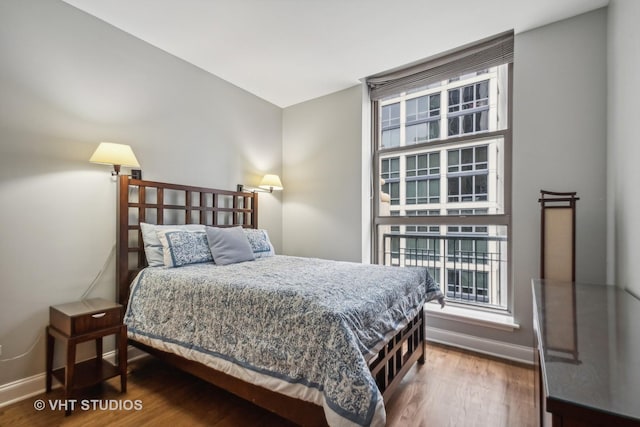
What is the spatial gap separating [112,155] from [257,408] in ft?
6.50

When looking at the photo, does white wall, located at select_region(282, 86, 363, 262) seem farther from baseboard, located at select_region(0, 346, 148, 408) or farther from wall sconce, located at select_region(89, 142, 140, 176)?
baseboard, located at select_region(0, 346, 148, 408)

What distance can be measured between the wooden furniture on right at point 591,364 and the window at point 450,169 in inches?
62.9

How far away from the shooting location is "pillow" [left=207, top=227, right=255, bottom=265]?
2.46m

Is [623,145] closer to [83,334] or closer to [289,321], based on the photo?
[289,321]

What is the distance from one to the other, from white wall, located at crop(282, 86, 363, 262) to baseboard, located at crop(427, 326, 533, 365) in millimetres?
1107

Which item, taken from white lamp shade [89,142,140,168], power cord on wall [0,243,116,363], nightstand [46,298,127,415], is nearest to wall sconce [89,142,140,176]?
white lamp shade [89,142,140,168]

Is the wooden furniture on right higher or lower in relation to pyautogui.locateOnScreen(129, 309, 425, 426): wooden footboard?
higher

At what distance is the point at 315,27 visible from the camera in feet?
7.97

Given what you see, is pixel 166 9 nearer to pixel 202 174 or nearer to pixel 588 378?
pixel 202 174

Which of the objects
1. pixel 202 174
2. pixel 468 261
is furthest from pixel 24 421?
pixel 468 261

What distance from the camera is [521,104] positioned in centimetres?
247

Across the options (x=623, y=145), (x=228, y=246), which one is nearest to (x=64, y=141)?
(x=228, y=246)

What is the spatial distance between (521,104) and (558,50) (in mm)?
449

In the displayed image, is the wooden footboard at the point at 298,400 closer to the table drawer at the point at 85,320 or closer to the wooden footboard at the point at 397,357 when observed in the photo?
the wooden footboard at the point at 397,357
